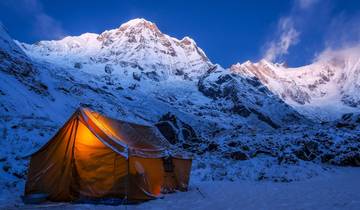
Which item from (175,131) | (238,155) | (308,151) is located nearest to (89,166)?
(238,155)

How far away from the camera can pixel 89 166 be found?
45.3 feet

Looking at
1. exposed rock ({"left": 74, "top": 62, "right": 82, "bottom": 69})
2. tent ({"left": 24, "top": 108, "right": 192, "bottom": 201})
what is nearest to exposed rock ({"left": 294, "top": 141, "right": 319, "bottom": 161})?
tent ({"left": 24, "top": 108, "right": 192, "bottom": 201})

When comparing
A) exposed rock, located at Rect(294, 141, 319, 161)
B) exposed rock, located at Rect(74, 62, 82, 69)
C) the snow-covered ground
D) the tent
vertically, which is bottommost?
the snow-covered ground

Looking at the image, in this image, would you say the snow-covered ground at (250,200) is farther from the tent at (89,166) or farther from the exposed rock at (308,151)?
the exposed rock at (308,151)

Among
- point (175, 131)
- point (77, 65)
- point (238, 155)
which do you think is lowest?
point (238, 155)

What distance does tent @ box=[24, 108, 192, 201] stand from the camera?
529 inches

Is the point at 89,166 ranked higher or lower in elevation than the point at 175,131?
lower

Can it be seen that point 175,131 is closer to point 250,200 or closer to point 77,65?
point 250,200

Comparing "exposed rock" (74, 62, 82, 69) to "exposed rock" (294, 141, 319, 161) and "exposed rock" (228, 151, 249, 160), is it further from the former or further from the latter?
"exposed rock" (294, 141, 319, 161)

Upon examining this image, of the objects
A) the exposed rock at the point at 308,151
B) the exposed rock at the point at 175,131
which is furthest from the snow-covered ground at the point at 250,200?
the exposed rock at the point at 175,131

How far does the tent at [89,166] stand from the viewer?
44.1 feet

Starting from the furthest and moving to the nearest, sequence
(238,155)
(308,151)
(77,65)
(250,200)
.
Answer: (77,65), (308,151), (238,155), (250,200)

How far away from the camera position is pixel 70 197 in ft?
43.6

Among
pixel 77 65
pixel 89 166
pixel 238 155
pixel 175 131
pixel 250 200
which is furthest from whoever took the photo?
pixel 77 65
